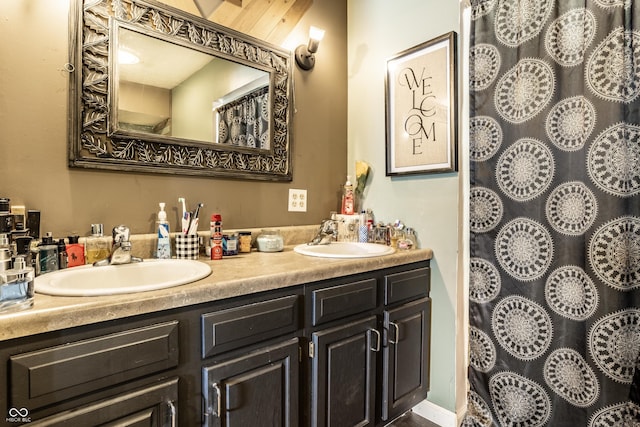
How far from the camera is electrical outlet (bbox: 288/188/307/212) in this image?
1770 mm

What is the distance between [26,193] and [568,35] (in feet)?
6.40

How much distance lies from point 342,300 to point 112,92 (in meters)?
1.16

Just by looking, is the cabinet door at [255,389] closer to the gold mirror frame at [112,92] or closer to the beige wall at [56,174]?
the beige wall at [56,174]

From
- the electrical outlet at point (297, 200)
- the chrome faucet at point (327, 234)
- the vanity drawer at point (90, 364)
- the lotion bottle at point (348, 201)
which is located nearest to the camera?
the vanity drawer at point (90, 364)

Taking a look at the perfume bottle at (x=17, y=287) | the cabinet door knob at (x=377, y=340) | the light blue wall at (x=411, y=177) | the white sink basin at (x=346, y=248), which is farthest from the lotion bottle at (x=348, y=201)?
the perfume bottle at (x=17, y=287)

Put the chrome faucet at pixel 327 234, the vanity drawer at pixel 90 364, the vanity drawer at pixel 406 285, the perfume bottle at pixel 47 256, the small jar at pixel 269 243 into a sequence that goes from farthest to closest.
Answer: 1. the chrome faucet at pixel 327 234
2. the small jar at pixel 269 243
3. the vanity drawer at pixel 406 285
4. the perfume bottle at pixel 47 256
5. the vanity drawer at pixel 90 364

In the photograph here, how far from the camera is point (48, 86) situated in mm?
1086

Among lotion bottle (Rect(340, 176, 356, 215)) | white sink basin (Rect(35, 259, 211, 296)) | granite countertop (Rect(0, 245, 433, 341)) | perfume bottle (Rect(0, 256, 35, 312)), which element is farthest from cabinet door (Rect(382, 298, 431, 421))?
perfume bottle (Rect(0, 256, 35, 312))

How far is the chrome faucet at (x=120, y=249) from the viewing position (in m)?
1.07

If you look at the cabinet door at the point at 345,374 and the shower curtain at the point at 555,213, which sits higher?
the shower curtain at the point at 555,213

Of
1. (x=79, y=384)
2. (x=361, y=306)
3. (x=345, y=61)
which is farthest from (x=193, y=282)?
(x=345, y=61)

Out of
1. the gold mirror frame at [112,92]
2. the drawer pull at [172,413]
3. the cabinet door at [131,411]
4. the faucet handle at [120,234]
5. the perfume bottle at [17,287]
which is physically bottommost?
the drawer pull at [172,413]

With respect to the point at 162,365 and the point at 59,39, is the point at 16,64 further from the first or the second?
the point at 162,365

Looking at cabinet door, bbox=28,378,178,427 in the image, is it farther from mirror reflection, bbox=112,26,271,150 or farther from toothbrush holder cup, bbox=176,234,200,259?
mirror reflection, bbox=112,26,271,150
